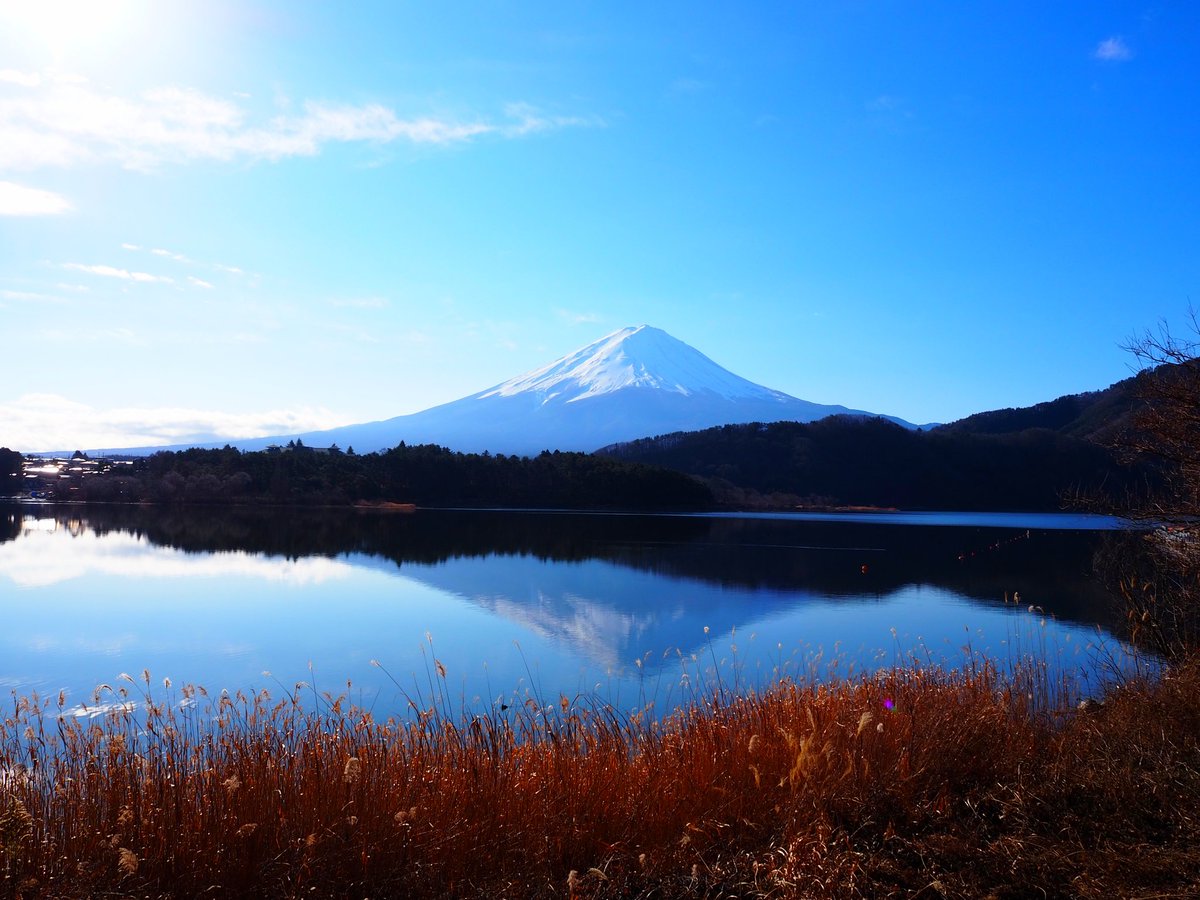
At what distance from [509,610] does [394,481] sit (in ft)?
126

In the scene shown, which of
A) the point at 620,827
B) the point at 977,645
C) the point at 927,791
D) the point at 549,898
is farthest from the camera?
the point at 977,645

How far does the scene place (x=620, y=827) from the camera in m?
3.14

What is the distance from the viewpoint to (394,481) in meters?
50.5

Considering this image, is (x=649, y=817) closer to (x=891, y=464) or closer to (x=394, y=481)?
(x=394, y=481)

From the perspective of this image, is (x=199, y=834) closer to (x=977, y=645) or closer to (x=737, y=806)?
(x=737, y=806)

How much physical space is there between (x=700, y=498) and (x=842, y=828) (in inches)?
2010

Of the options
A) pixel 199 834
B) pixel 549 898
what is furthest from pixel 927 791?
pixel 199 834

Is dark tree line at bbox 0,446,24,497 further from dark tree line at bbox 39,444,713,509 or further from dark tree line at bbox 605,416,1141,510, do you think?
dark tree line at bbox 605,416,1141,510

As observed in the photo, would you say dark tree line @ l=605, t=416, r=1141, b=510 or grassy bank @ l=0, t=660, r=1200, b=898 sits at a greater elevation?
dark tree line @ l=605, t=416, r=1141, b=510

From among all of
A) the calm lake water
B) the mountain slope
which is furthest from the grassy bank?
the mountain slope

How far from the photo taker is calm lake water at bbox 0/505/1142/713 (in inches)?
356

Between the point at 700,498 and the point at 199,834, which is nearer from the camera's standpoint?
the point at 199,834

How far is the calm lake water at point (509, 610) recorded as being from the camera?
905 cm

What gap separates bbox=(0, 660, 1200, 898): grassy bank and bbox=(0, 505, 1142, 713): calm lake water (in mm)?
1847
